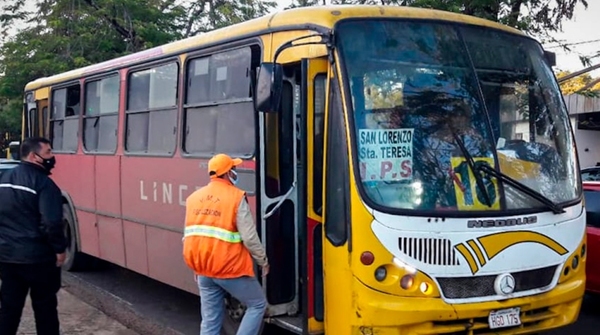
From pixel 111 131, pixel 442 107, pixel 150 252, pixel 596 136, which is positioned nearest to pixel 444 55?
pixel 442 107

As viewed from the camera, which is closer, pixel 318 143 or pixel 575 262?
pixel 318 143

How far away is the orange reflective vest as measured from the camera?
4867mm

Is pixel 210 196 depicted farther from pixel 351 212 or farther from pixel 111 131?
pixel 111 131

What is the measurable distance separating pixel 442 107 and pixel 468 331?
1584 mm

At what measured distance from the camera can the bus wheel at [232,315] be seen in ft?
20.1

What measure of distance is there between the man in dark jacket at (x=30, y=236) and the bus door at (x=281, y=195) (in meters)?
1.62

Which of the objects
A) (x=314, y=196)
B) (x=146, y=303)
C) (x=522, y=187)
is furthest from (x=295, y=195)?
(x=146, y=303)

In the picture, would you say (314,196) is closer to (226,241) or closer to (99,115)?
(226,241)

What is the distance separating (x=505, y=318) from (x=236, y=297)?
6.23ft

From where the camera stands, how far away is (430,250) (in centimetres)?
477

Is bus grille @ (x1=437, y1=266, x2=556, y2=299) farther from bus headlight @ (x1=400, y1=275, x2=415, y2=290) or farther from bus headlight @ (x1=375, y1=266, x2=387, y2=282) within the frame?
bus headlight @ (x1=375, y1=266, x2=387, y2=282)

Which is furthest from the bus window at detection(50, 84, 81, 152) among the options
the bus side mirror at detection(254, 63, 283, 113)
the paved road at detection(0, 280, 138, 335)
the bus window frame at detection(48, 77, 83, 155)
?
the bus side mirror at detection(254, 63, 283, 113)

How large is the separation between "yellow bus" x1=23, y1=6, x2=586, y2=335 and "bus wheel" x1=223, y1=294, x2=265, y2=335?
19mm

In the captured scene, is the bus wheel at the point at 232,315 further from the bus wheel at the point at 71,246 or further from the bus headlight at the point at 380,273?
the bus wheel at the point at 71,246
